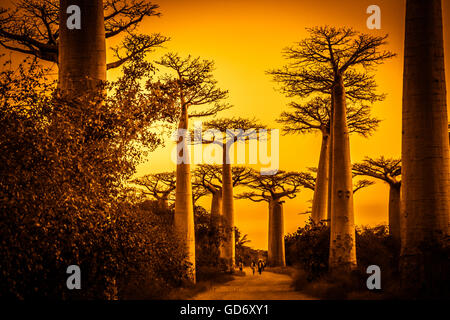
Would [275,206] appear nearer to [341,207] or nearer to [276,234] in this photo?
[276,234]

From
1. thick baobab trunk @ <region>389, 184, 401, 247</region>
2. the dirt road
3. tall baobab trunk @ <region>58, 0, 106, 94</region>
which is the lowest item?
the dirt road

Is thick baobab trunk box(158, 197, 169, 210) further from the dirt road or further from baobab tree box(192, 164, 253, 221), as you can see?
the dirt road

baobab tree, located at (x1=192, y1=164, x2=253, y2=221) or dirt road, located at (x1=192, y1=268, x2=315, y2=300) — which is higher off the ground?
baobab tree, located at (x1=192, y1=164, x2=253, y2=221)

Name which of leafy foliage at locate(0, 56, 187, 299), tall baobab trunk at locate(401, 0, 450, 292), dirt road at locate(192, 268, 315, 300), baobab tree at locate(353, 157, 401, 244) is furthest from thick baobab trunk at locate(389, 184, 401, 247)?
leafy foliage at locate(0, 56, 187, 299)

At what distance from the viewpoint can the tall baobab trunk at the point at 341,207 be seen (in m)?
12.8

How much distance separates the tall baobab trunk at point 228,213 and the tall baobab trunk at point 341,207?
10.4 meters

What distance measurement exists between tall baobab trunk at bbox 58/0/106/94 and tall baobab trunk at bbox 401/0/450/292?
4.86 metres

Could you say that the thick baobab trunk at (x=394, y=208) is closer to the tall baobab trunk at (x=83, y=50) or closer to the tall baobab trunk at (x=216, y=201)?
the tall baobab trunk at (x=216, y=201)

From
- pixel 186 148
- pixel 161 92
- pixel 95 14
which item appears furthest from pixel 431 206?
pixel 186 148

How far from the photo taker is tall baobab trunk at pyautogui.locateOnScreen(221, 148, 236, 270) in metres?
23.2

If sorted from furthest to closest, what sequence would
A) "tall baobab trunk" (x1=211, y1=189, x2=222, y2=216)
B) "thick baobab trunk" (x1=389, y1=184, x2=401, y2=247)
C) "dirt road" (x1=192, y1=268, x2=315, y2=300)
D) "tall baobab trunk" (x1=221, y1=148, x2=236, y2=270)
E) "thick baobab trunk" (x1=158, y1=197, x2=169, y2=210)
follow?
"tall baobab trunk" (x1=211, y1=189, x2=222, y2=216)
"thick baobab trunk" (x1=158, y1=197, x2=169, y2=210)
"thick baobab trunk" (x1=389, y1=184, x2=401, y2=247)
"tall baobab trunk" (x1=221, y1=148, x2=236, y2=270)
"dirt road" (x1=192, y1=268, x2=315, y2=300)

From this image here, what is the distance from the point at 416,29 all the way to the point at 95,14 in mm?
5047

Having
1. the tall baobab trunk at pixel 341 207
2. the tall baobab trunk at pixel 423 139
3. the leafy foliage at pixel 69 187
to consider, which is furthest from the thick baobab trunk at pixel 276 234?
the leafy foliage at pixel 69 187

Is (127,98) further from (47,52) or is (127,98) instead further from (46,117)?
(47,52)
